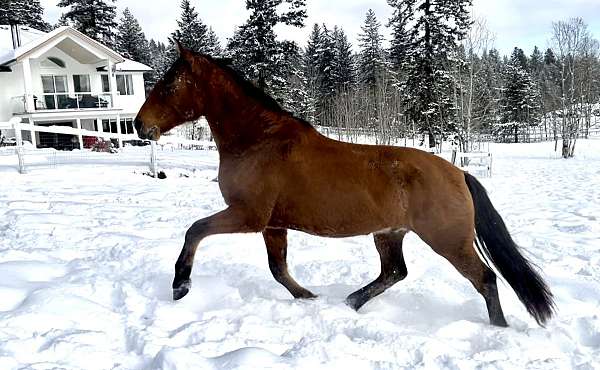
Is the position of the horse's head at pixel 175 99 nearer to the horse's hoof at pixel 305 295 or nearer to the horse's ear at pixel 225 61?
the horse's ear at pixel 225 61

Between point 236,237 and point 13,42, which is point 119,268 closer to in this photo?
point 236,237

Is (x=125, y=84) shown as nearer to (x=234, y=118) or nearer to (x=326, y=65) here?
(x=326, y=65)

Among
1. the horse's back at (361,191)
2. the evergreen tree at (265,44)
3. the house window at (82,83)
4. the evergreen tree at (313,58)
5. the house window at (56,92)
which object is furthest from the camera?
the evergreen tree at (313,58)

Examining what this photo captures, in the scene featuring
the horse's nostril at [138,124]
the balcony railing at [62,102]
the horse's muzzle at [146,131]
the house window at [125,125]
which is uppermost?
the balcony railing at [62,102]

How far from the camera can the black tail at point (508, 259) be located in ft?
10.6

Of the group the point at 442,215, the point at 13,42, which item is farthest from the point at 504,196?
the point at 13,42

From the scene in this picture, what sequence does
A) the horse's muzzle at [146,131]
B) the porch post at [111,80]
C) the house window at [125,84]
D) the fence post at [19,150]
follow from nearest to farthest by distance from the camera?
the horse's muzzle at [146,131], the fence post at [19,150], the porch post at [111,80], the house window at [125,84]

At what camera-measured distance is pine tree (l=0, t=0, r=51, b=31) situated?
3645cm

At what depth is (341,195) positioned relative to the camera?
3.26 metres

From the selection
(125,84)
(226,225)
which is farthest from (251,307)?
(125,84)

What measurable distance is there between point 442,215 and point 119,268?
2941 millimetres

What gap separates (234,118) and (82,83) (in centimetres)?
3410

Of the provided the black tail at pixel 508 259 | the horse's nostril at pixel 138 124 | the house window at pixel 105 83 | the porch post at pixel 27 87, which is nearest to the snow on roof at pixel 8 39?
the porch post at pixel 27 87

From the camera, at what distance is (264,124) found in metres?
3.60
